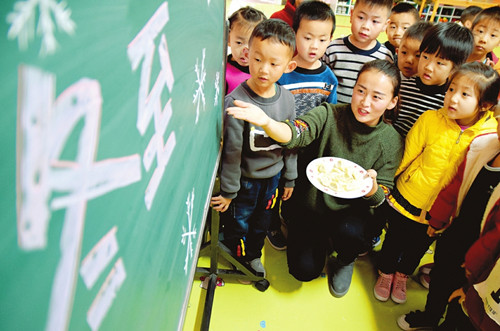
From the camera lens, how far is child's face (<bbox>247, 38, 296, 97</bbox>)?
1104 mm

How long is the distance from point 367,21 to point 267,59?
91 cm

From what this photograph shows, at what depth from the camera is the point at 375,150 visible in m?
1.45

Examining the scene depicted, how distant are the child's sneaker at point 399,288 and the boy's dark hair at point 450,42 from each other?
1170 mm

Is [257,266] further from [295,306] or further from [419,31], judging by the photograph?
[419,31]

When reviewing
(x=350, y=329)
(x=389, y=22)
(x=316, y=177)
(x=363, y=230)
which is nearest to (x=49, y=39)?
(x=316, y=177)

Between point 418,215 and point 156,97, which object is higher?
point 156,97

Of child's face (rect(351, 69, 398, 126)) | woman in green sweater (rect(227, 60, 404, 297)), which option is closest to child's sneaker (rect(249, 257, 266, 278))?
woman in green sweater (rect(227, 60, 404, 297))

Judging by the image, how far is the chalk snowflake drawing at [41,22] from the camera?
0.17 metres

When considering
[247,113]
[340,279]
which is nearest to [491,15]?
[340,279]

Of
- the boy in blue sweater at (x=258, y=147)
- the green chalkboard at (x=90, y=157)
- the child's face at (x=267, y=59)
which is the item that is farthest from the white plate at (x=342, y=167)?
the green chalkboard at (x=90, y=157)

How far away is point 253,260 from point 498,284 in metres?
1.13

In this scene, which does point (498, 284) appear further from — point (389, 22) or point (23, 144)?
point (389, 22)

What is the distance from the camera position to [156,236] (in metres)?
0.49

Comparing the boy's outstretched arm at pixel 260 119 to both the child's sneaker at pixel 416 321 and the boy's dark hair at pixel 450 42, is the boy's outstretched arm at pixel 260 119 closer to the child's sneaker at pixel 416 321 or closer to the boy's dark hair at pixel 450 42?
the boy's dark hair at pixel 450 42
